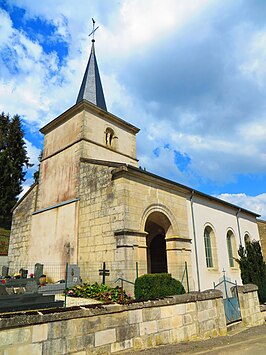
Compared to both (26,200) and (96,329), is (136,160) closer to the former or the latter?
(26,200)

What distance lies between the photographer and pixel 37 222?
1333 centimetres

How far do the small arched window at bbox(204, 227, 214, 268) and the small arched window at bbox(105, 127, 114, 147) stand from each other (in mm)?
6863

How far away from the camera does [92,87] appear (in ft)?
54.6

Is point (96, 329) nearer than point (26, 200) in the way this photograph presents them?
Yes

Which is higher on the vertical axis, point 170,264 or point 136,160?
point 136,160

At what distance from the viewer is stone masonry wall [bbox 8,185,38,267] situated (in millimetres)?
13765

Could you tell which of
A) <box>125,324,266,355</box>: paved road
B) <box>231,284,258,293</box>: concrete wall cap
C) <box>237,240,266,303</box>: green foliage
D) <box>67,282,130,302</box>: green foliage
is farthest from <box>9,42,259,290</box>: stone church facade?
<box>125,324,266,355</box>: paved road

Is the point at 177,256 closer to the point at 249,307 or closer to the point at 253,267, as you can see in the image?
the point at 249,307

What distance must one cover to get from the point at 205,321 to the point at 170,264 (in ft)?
16.8

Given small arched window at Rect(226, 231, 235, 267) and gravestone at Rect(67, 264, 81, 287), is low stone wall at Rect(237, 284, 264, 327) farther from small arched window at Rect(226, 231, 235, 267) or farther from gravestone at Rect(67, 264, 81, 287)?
small arched window at Rect(226, 231, 235, 267)

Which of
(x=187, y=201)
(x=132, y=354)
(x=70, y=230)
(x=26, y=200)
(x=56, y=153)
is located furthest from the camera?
(x=26, y=200)

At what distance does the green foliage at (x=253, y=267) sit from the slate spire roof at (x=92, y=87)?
11587 mm

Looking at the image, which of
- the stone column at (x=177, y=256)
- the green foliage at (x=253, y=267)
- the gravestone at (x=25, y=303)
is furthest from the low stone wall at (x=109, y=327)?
the green foliage at (x=253, y=267)

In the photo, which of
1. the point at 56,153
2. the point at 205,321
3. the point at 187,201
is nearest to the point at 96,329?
the point at 205,321
